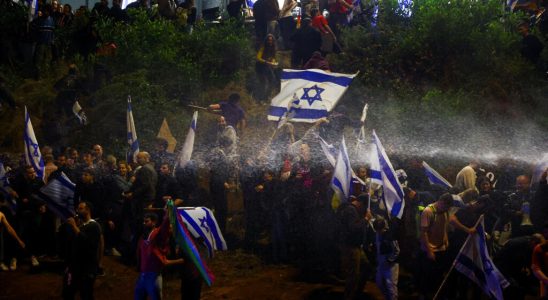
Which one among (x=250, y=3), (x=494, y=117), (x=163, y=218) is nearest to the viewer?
(x=163, y=218)

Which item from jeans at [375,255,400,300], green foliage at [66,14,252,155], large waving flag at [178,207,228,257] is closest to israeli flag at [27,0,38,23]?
green foliage at [66,14,252,155]

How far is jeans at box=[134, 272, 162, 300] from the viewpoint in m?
12.2

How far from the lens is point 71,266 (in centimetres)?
1256

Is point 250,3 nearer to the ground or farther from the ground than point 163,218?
farther from the ground

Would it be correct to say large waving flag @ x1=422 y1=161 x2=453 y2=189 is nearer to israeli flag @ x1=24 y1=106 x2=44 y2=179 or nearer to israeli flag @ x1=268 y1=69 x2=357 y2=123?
israeli flag @ x1=268 y1=69 x2=357 y2=123

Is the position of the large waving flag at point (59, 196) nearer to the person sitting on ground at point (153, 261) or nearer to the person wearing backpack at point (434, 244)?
the person sitting on ground at point (153, 261)

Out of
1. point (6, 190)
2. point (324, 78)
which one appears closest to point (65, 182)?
point (6, 190)

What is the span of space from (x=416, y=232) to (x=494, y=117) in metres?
7.15

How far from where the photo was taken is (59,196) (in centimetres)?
1443

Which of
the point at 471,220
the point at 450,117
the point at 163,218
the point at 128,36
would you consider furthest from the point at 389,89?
the point at 163,218

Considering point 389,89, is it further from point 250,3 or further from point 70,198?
point 70,198

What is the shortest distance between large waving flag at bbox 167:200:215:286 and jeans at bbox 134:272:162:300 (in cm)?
57

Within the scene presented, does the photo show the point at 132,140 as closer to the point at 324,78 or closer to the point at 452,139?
the point at 324,78

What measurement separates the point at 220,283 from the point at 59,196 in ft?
10.8
